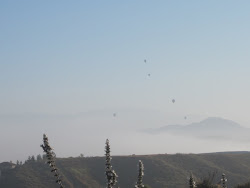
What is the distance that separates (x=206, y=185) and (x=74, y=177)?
5058 inches

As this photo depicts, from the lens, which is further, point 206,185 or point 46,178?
point 46,178

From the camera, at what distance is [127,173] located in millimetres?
179000

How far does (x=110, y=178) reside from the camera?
20.7 m

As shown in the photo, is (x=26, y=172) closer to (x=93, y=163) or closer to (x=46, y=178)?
(x=46, y=178)

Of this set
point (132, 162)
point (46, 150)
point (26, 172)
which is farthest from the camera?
point (132, 162)

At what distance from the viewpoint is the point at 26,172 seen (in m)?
181

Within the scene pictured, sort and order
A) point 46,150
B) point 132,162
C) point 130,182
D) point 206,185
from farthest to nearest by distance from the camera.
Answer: point 132,162 < point 130,182 < point 206,185 < point 46,150

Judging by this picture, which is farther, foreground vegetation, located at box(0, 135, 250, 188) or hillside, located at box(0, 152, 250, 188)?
hillside, located at box(0, 152, 250, 188)

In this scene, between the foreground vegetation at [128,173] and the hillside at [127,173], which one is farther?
the hillside at [127,173]

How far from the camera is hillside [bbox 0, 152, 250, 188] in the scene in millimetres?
163625

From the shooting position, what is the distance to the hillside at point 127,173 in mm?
163625

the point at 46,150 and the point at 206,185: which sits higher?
the point at 46,150

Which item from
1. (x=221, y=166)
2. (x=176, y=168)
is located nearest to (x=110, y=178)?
(x=176, y=168)

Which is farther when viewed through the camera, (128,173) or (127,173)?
(127,173)
